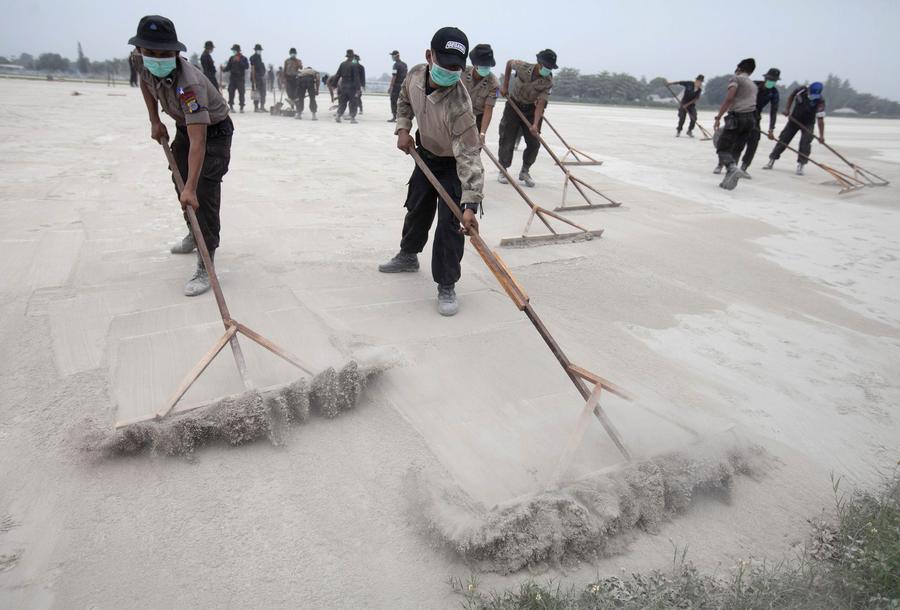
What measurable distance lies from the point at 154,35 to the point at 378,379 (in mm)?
2009

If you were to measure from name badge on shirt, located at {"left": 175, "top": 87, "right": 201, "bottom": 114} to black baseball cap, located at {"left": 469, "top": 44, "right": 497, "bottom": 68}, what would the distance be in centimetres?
337

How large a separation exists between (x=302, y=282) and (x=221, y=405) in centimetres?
157

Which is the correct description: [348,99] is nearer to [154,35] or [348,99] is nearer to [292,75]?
[292,75]

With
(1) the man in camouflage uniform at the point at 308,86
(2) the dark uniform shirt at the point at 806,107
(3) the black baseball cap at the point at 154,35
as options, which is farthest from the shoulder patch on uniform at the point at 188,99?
(1) the man in camouflage uniform at the point at 308,86

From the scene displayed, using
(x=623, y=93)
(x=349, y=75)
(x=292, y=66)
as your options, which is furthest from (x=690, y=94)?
(x=623, y=93)

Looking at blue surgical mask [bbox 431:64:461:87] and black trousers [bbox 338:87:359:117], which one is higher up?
black trousers [bbox 338:87:359:117]

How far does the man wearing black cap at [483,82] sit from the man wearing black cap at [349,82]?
24.9ft

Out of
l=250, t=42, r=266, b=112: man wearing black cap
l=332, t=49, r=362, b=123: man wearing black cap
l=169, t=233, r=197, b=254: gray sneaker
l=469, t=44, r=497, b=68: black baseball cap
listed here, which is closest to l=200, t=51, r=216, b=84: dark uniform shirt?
l=250, t=42, r=266, b=112: man wearing black cap

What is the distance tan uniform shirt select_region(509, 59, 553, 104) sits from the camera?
20.5 ft

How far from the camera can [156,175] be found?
20.1 feet

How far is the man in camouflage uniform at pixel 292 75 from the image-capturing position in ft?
43.4

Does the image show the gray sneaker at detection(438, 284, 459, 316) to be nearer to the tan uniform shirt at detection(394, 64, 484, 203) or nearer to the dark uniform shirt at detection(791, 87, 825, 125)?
the tan uniform shirt at detection(394, 64, 484, 203)

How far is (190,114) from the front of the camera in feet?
9.10

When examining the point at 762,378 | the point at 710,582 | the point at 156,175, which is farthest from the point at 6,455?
the point at 156,175
